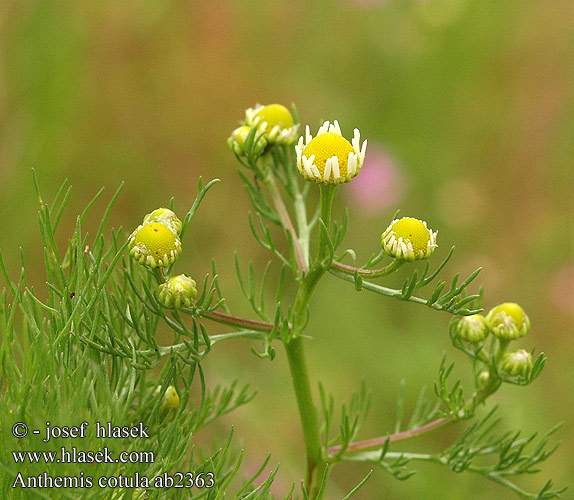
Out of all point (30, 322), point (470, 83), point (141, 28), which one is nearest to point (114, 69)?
point (141, 28)

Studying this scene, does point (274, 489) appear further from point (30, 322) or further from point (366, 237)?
point (30, 322)

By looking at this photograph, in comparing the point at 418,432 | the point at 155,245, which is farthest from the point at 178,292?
the point at 418,432

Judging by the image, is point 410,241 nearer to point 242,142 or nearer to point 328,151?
point 328,151

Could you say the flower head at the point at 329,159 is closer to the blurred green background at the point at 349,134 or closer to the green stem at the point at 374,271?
the green stem at the point at 374,271

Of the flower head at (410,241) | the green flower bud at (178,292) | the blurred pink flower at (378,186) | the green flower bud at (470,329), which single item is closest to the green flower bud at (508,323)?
the green flower bud at (470,329)

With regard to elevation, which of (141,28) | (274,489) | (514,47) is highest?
(514,47)

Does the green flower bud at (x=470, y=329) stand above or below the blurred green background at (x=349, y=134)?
below
